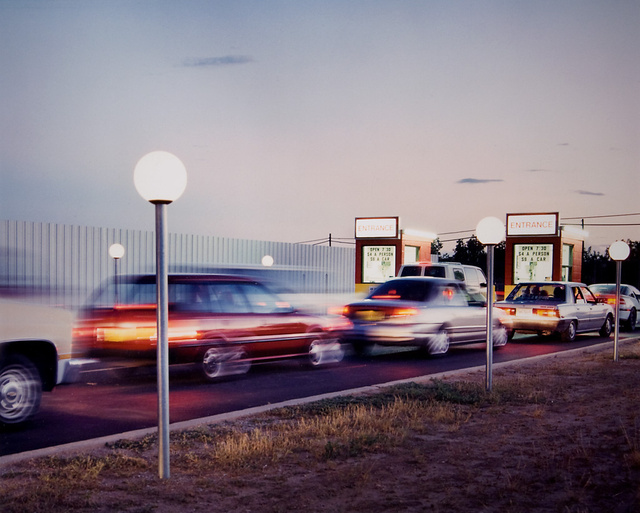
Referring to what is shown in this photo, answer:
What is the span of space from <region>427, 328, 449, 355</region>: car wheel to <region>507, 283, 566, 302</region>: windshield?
16.5 ft

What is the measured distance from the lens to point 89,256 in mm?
21531

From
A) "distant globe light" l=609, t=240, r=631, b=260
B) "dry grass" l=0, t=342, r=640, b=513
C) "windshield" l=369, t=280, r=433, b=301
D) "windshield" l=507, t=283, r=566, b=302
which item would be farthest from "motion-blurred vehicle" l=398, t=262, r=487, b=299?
"dry grass" l=0, t=342, r=640, b=513

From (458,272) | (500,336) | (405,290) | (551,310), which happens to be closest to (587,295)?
(551,310)

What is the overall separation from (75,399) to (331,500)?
5567mm

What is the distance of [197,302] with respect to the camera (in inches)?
427

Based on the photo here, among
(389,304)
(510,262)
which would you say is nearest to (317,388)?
(389,304)

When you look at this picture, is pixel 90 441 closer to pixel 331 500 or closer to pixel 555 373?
pixel 331 500

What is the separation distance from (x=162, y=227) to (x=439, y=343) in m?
10.2

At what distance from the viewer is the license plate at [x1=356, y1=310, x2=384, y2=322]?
14477 millimetres

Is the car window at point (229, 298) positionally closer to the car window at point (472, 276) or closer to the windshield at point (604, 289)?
the car window at point (472, 276)

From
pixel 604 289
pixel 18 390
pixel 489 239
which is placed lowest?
pixel 18 390

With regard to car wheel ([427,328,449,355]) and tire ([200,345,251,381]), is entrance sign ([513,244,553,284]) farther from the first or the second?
tire ([200,345,251,381])

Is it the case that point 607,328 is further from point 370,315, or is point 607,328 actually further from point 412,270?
point 370,315

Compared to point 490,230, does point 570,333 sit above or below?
below
